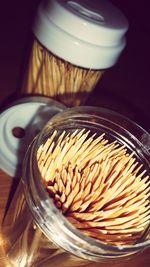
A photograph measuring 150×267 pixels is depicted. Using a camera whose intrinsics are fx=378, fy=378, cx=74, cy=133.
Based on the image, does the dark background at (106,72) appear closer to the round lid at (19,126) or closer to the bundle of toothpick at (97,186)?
the round lid at (19,126)

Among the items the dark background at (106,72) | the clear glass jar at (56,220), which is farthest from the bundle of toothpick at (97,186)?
the dark background at (106,72)

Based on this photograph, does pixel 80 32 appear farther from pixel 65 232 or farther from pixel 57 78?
pixel 65 232

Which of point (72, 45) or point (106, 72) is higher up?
point (72, 45)

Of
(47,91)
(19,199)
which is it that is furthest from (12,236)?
(47,91)

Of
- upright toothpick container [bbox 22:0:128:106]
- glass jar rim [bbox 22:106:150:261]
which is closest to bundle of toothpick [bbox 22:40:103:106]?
upright toothpick container [bbox 22:0:128:106]

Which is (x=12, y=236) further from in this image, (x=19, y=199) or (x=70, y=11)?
(x=70, y=11)

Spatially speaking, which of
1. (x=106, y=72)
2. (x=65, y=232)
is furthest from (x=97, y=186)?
(x=106, y=72)

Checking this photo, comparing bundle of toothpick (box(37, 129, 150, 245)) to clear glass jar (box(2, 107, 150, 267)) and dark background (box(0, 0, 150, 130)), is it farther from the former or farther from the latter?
dark background (box(0, 0, 150, 130))

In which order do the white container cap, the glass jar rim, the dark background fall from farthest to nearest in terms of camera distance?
the dark background → the white container cap → the glass jar rim
